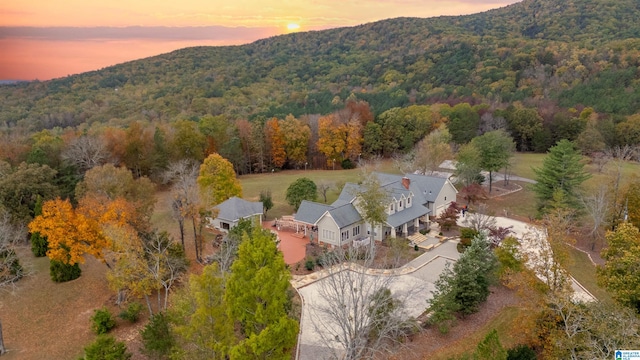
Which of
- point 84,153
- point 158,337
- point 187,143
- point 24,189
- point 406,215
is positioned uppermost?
point 84,153

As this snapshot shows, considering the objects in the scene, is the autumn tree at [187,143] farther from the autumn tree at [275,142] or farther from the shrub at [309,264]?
the shrub at [309,264]

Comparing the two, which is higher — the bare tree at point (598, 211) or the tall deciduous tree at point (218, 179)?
the tall deciduous tree at point (218, 179)

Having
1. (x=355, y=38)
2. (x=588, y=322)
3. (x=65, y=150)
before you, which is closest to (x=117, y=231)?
(x=588, y=322)

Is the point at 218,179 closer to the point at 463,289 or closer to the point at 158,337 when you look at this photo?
the point at 158,337

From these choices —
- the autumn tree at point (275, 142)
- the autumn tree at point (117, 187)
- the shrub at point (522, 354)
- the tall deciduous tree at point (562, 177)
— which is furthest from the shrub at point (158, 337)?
the autumn tree at point (275, 142)

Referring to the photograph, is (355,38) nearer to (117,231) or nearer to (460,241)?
(460,241)

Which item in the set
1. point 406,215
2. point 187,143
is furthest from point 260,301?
point 187,143
